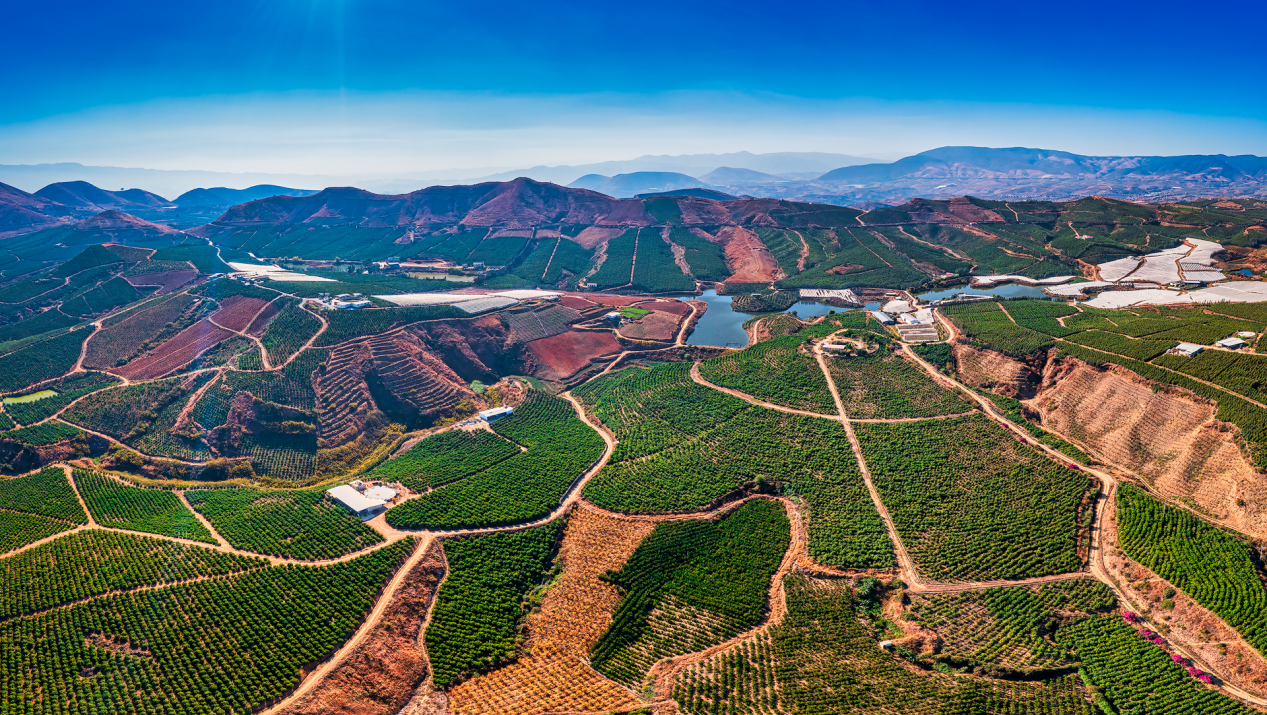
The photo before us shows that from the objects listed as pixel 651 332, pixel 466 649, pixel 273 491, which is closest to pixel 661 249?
pixel 651 332

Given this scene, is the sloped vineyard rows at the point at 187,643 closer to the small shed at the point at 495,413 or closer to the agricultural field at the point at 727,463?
the agricultural field at the point at 727,463

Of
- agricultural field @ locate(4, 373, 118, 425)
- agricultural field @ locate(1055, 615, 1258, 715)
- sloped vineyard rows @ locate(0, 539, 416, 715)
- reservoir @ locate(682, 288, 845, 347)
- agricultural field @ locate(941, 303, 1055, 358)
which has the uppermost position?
agricultural field @ locate(941, 303, 1055, 358)

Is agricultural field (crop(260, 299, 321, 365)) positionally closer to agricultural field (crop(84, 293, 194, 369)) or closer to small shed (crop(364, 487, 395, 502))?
agricultural field (crop(84, 293, 194, 369))

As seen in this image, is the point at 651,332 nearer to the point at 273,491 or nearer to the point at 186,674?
the point at 273,491

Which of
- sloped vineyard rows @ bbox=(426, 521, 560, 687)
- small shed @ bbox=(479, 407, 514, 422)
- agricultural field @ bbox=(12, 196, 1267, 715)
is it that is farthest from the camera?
small shed @ bbox=(479, 407, 514, 422)

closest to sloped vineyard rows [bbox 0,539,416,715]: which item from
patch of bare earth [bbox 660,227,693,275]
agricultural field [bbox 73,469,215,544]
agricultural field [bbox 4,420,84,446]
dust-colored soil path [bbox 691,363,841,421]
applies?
agricultural field [bbox 73,469,215,544]

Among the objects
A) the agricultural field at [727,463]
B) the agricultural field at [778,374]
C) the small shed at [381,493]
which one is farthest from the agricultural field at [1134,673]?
the small shed at [381,493]

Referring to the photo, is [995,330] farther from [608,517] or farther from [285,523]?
[285,523]
